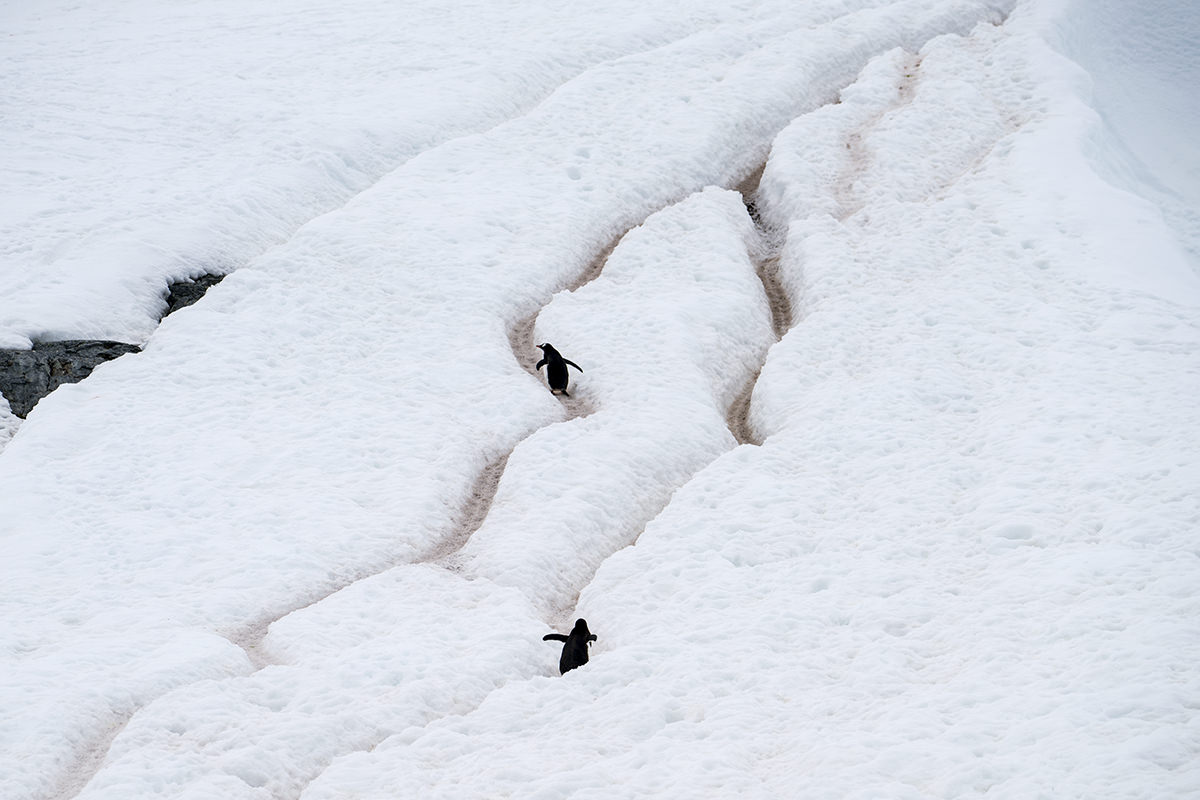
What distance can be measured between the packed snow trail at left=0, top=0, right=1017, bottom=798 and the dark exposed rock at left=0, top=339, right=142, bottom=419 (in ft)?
1.48

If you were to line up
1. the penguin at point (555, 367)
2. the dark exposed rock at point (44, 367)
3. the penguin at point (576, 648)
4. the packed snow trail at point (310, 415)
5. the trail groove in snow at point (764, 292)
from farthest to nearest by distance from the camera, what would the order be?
the penguin at point (555, 367) < the trail groove in snow at point (764, 292) < the dark exposed rock at point (44, 367) < the packed snow trail at point (310, 415) < the penguin at point (576, 648)

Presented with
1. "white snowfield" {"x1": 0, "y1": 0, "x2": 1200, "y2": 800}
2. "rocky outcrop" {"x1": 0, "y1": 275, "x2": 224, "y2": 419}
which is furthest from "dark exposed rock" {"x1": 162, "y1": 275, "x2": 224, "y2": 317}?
"rocky outcrop" {"x1": 0, "y1": 275, "x2": 224, "y2": 419}

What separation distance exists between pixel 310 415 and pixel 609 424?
20.8ft

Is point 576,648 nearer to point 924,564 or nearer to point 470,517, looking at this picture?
point 470,517

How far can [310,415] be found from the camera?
2202 cm

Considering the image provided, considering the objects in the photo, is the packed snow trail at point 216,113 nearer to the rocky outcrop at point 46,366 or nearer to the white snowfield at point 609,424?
the white snowfield at point 609,424

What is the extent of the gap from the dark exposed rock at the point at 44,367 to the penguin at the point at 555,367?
372 inches

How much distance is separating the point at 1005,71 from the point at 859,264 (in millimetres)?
13671

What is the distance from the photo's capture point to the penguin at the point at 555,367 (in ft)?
76.2

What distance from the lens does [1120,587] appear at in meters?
14.0

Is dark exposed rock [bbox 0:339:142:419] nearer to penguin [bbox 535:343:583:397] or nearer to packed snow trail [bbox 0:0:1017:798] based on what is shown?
packed snow trail [bbox 0:0:1017:798]

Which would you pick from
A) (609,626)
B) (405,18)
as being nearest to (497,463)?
(609,626)

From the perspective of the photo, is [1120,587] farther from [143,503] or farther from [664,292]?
[143,503]

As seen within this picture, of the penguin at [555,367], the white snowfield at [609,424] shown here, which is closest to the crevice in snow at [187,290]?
the white snowfield at [609,424]
